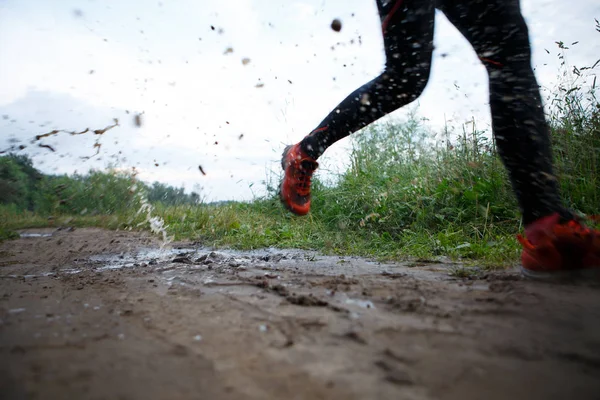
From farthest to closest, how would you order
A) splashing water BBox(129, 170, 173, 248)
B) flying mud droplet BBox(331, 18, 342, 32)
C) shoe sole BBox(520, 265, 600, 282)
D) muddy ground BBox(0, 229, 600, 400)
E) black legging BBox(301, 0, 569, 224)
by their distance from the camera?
1. splashing water BBox(129, 170, 173, 248)
2. flying mud droplet BBox(331, 18, 342, 32)
3. black legging BBox(301, 0, 569, 224)
4. shoe sole BBox(520, 265, 600, 282)
5. muddy ground BBox(0, 229, 600, 400)

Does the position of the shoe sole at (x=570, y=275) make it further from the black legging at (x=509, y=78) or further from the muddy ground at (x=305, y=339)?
the black legging at (x=509, y=78)

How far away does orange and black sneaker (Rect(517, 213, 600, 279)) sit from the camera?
132cm

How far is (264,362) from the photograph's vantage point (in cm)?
80

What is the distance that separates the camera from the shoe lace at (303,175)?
92.0 inches

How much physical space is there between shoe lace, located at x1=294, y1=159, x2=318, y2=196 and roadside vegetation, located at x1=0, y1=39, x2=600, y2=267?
608 mm

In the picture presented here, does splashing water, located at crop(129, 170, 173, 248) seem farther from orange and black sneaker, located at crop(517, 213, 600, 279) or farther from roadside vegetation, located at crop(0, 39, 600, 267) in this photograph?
orange and black sneaker, located at crop(517, 213, 600, 279)

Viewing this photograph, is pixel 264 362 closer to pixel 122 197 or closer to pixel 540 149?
pixel 540 149

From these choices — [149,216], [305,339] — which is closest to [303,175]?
[305,339]

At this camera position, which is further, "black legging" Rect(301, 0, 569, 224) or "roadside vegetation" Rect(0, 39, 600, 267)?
"roadside vegetation" Rect(0, 39, 600, 267)

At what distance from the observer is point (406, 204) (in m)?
3.27

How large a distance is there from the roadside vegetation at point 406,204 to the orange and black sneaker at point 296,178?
57cm

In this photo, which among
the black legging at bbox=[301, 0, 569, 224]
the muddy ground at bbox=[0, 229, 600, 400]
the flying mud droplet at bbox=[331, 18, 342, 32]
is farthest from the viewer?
the flying mud droplet at bbox=[331, 18, 342, 32]

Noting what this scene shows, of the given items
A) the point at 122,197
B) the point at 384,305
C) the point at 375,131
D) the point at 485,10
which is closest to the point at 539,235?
the point at 384,305

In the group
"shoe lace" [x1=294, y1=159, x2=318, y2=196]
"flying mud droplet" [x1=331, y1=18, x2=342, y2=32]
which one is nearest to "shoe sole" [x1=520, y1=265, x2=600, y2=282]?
"shoe lace" [x1=294, y1=159, x2=318, y2=196]
